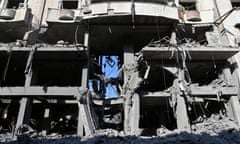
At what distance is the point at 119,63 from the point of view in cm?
1652

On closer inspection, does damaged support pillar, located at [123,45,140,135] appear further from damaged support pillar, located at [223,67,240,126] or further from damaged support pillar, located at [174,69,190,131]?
damaged support pillar, located at [223,67,240,126]

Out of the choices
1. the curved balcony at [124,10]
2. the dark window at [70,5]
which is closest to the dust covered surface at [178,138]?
the curved balcony at [124,10]

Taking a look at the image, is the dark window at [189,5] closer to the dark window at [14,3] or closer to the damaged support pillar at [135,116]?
the damaged support pillar at [135,116]

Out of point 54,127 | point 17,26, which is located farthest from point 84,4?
point 54,127

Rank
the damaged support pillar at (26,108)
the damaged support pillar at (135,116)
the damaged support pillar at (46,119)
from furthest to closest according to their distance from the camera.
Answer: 1. the damaged support pillar at (46,119)
2. the damaged support pillar at (26,108)
3. the damaged support pillar at (135,116)

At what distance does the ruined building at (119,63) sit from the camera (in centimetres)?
1247

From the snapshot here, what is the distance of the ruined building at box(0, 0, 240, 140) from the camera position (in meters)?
12.5

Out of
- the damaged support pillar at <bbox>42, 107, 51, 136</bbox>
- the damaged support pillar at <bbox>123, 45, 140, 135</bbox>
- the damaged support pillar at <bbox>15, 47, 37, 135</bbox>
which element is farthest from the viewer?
the damaged support pillar at <bbox>42, 107, 51, 136</bbox>

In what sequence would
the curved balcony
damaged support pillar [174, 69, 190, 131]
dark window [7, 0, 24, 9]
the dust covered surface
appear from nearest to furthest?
the dust covered surface, damaged support pillar [174, 69, 190, 131], the curved balcony, dark window [7, 0, 24, 9]

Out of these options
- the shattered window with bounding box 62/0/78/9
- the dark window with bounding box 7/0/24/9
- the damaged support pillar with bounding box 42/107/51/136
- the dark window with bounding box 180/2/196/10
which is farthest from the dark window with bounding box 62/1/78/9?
the dark window with bounding box 180/2/196/10

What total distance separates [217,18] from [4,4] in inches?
596

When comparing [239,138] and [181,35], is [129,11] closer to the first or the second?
[181,35]

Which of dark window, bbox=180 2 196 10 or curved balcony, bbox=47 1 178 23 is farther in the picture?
dark window, bbox=180 2 196 10

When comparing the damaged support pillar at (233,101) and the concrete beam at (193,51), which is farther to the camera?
the concrete beam at (193,51)
